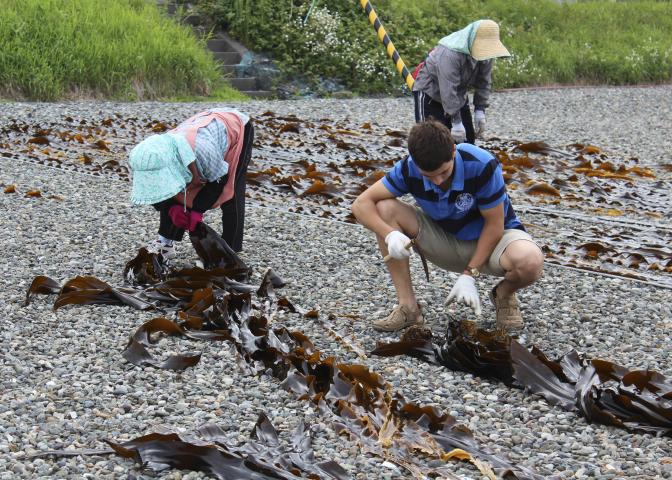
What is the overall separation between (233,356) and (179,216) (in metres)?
1.22

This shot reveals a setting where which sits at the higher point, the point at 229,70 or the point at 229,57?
the point at 229,57

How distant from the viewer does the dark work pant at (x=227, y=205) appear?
5.00 meters

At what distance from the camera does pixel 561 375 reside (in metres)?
3.71

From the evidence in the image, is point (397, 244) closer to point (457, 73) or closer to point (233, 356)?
point (233, 356)

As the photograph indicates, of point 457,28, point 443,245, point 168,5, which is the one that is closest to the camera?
point 443,245

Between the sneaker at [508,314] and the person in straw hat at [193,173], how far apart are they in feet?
4.86

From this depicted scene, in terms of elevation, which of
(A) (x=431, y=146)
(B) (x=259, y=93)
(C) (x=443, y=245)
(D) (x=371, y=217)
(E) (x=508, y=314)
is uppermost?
(A) (x=431, y=146)

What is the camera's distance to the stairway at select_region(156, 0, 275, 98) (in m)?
14.3

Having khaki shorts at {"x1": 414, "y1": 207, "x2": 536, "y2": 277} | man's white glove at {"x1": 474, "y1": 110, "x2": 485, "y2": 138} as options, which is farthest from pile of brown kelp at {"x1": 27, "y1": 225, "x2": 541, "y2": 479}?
man's white glove at {"x1": 474, "y1": 110, "x2": 485, "y2": 138}

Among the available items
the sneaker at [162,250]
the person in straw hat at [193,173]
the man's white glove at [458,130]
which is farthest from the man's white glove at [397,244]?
the man's white glove at [458,130]

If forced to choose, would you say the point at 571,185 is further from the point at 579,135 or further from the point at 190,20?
the point at 190,20

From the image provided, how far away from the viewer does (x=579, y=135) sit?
448 inches

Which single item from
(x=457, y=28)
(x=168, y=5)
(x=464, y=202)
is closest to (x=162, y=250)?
(x=464, y=202)

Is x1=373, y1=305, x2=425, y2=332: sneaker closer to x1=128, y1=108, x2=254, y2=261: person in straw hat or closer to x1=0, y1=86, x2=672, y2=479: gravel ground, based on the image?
x1=0, y1=86, x2=672, y2=479: gravel ground
